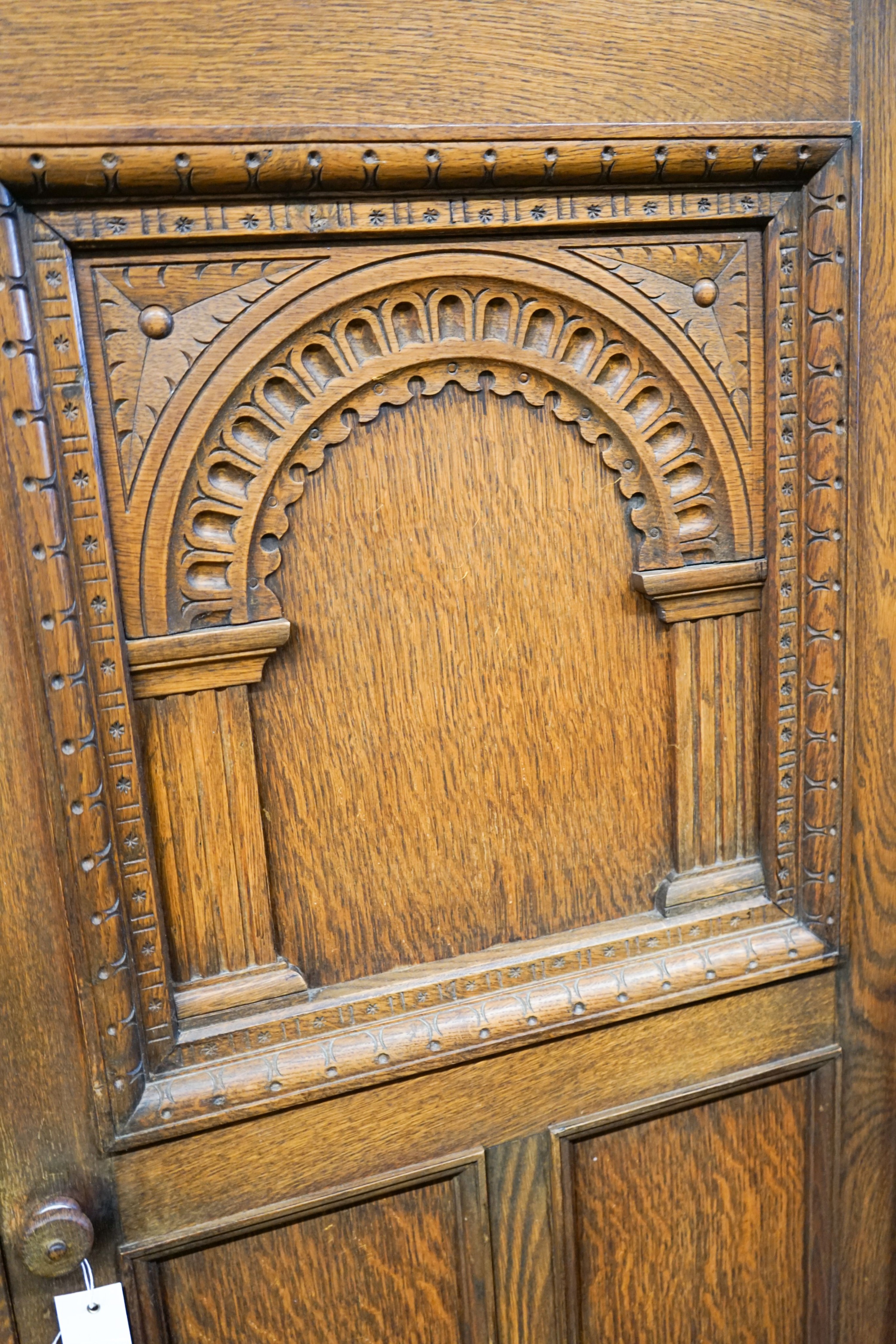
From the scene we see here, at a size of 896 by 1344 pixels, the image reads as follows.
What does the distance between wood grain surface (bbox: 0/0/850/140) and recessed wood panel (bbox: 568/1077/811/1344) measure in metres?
0.78

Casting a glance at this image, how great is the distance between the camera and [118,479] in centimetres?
62

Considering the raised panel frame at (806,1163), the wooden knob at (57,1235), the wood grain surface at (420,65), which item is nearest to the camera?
the wood grain surface at (420,65)

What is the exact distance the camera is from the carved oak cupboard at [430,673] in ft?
2.00

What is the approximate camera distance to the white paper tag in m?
0.69

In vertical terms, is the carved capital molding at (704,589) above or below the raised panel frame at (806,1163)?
above

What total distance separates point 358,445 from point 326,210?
0.48 feet

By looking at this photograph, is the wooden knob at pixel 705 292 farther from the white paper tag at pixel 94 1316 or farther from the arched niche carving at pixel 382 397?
the white paper tag at pixel 94 1316

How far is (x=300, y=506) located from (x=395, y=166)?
0.72 feet

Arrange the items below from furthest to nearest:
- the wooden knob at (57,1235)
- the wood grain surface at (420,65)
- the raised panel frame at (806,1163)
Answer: the raised panel frame at (806,1163) < the wooden knob at (57,1235) < the wood grain surface at (420,65)

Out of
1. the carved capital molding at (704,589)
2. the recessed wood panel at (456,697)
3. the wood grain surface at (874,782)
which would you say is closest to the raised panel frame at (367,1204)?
the recessed wood panel at (456,697)

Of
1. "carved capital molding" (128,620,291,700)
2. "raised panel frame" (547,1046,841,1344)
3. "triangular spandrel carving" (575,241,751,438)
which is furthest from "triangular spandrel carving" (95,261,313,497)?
"raised panel frame" (547,1046,841,1344)

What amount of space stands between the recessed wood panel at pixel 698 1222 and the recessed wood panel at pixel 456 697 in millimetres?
226

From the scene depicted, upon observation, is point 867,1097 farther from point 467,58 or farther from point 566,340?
point 467,58

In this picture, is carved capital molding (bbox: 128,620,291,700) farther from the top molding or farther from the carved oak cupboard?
the top molding
